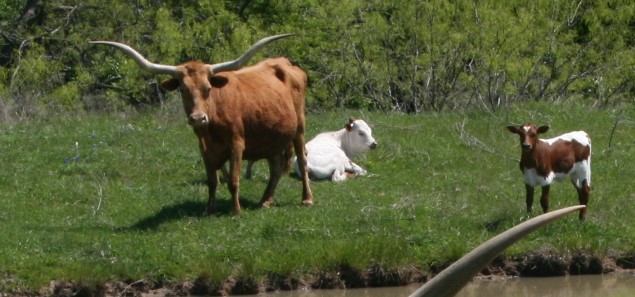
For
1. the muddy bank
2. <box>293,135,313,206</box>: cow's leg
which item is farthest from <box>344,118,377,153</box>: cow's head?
the muddy bank

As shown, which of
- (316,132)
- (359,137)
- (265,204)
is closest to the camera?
(265,204)

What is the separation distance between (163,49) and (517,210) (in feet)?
43.1

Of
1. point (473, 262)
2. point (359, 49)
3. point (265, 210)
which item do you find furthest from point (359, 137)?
point (473, 262)

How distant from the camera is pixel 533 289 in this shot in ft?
36.5

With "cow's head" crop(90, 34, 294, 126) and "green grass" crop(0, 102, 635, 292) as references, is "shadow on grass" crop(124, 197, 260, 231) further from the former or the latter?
"cow's head" crop(90, 34, 294, 126)

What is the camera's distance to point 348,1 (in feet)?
79.1

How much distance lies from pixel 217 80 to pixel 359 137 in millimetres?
3797

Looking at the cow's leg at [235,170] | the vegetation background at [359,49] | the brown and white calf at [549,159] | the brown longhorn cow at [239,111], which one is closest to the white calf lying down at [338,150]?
the brown longhorn cow at [239,111]

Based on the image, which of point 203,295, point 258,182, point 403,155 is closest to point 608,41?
point 403,155

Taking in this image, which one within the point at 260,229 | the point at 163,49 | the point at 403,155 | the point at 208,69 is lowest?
the point at 163,49

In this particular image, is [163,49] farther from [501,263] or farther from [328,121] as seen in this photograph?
[501,263]

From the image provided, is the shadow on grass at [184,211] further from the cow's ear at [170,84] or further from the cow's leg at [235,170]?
the cow's ear at [170,84]

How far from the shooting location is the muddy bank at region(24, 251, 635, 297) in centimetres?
1106

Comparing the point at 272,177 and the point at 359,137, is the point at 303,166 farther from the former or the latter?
the point at 359,137
